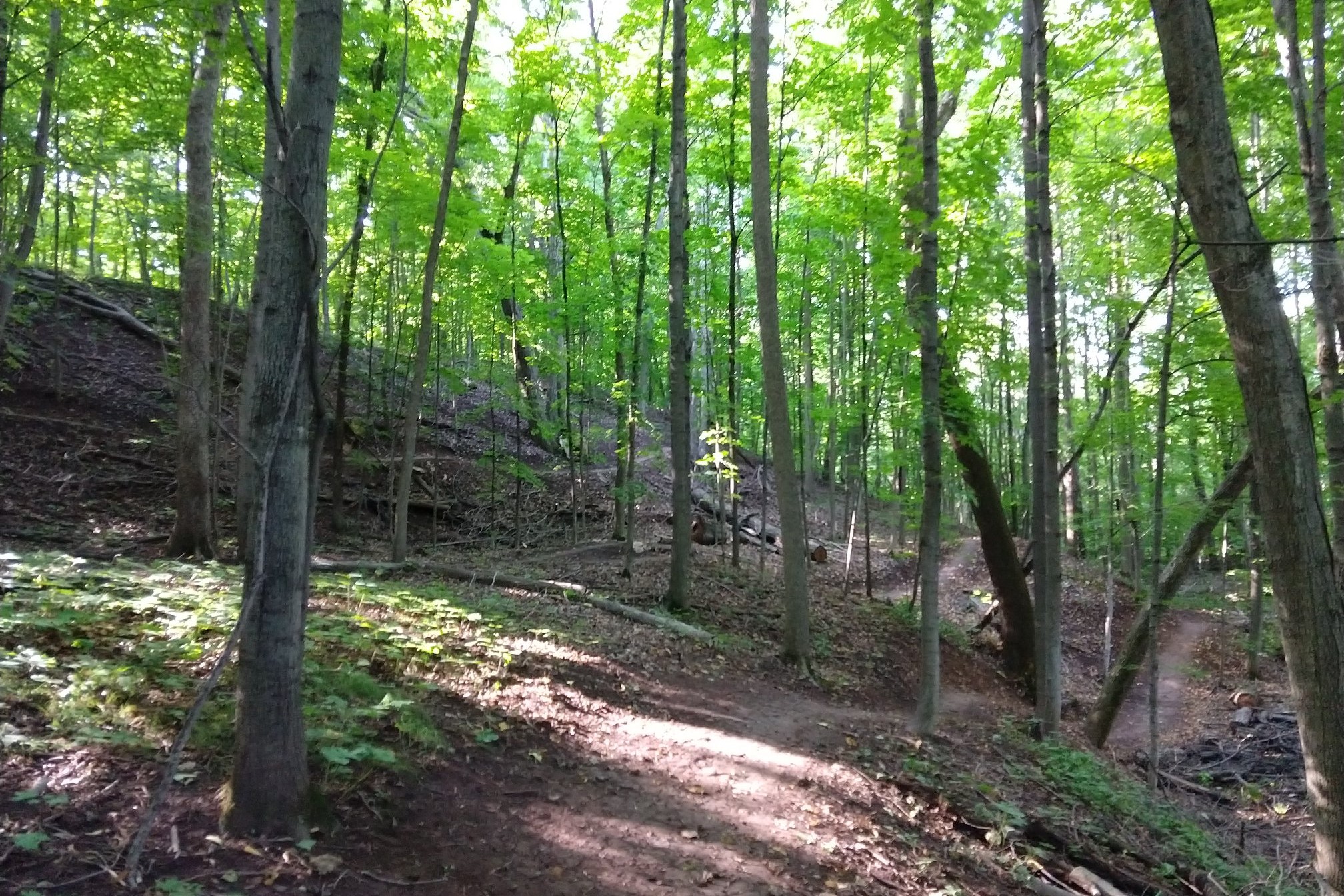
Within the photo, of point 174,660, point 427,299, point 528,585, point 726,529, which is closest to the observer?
point 174,660

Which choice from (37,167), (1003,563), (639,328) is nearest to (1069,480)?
(1003,563)

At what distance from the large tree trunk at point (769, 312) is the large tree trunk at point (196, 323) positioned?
6.05 metres

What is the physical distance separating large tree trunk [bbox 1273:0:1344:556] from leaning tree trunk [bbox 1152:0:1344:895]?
397cm

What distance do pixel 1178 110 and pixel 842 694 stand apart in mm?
6965

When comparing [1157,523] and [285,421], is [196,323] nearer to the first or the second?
[285,421]

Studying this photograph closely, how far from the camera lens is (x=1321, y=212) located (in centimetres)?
717

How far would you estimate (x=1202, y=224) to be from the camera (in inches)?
167

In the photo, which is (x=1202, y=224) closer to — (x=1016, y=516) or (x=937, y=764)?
(x=937, y=764)

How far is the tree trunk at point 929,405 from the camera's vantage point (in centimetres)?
727

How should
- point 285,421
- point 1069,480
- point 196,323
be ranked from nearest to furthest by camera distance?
point 285,421, point 196,323, point 1069,480

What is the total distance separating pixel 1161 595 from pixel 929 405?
5359mm

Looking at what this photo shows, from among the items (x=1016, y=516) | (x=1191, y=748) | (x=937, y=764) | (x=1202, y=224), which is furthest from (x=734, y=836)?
(x=1016, y=516)

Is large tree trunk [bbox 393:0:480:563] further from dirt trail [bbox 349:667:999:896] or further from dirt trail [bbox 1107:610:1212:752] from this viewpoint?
dirt trail [bbox 1107:610:1212:752]

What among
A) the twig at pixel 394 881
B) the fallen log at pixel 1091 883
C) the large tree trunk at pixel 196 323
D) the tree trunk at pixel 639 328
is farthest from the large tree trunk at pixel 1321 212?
the large tree trunk at pixel 196 323
